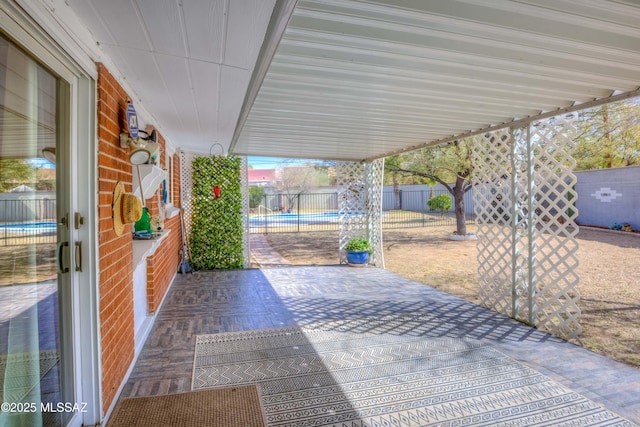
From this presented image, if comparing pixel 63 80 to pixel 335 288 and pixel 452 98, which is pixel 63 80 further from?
pixel 335 288

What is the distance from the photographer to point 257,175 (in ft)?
104

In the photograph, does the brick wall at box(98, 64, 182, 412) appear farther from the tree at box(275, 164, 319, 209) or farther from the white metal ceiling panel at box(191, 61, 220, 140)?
the tree at box(275, 164, 319, 209)

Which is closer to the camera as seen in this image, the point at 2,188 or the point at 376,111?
the point at 2,188

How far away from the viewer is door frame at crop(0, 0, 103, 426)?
6.36ft

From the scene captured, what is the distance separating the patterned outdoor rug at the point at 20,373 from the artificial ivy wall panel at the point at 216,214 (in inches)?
217

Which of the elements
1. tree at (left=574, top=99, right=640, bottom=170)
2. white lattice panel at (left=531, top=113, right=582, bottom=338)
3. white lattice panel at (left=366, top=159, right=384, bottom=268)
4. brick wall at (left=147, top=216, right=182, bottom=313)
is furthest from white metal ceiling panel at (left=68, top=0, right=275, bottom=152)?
tree at (left=574, top=99, right=640, bottom=170)

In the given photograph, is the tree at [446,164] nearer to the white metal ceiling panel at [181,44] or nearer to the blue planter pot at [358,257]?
the blue planter pot at [358,257]

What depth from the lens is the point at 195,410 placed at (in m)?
2.36

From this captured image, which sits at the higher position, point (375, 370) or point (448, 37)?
point (448, 37)

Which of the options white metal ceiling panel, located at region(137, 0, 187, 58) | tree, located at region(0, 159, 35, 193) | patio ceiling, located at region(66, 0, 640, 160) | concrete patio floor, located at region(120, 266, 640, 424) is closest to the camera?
tree, located at region(0, 159, 35, 193)

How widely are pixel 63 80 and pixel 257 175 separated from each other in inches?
1195

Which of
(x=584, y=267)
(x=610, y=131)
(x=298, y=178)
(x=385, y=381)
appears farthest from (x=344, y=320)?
(x=298, y=178)

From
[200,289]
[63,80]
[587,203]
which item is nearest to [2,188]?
[63,80]

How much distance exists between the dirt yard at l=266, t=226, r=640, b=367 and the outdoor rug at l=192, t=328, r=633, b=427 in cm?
121
